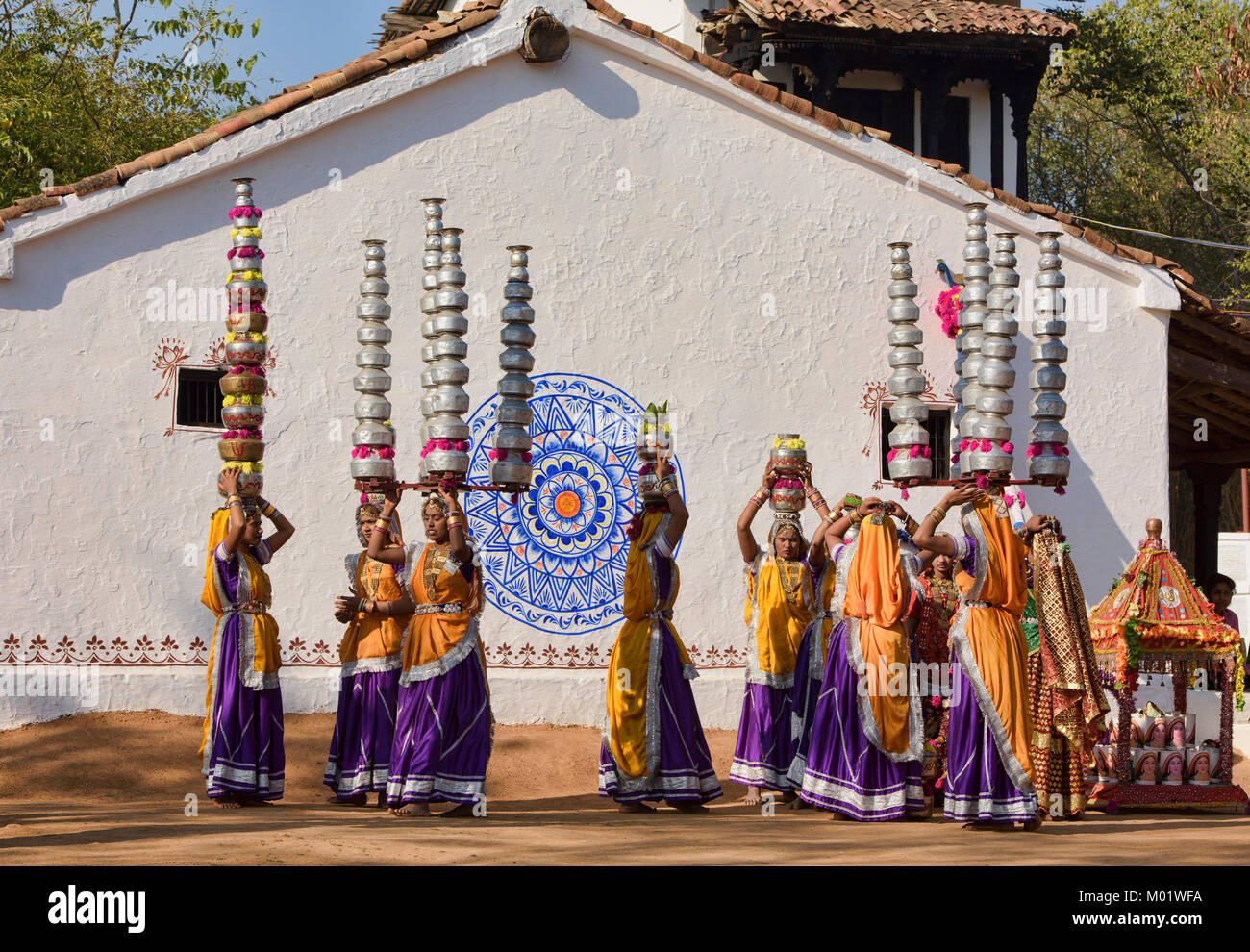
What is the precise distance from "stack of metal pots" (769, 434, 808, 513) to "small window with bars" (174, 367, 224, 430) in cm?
416

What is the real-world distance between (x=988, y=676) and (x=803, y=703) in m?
1.55

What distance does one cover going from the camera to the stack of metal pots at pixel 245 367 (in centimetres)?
917

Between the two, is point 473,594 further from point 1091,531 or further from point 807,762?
point 1091,531

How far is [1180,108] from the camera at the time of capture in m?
25.9

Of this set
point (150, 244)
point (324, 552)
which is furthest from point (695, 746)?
point (150, 244)

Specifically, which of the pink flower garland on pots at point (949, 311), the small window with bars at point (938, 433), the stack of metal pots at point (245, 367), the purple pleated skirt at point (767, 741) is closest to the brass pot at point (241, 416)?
the stack of metal pots at point (245, 367)

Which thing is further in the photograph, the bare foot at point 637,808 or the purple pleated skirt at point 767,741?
the purple pleated skirt at point 767,741

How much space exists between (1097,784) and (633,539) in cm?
327

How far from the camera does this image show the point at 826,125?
12.6 metres

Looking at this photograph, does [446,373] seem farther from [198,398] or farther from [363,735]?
[198,398]

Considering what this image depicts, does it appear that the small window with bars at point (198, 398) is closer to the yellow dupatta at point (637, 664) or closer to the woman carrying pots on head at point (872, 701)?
the yellow dupatta at point (637, 664)

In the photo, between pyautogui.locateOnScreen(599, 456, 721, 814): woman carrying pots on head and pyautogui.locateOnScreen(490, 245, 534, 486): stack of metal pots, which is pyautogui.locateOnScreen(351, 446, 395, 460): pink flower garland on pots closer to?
pyautogui.locateOnScreen(490, 245, 534, 486): stack of metal pots

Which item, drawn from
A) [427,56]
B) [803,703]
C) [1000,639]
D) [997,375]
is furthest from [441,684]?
[427,56]

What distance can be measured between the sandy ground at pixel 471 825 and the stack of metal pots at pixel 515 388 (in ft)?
6.58
